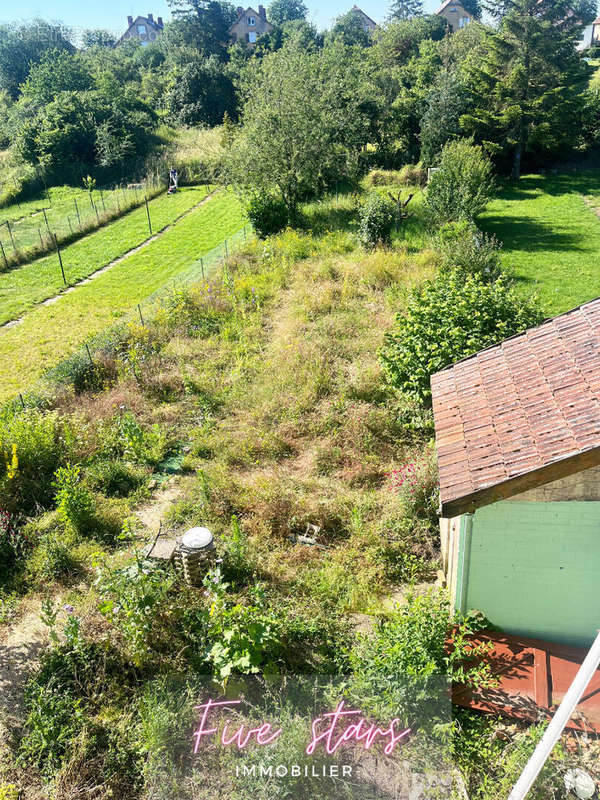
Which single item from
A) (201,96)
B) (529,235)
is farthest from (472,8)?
(529,235)

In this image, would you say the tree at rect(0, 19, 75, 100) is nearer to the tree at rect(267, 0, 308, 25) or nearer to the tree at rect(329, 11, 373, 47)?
the tree at rect(329, 11, 373, 47)

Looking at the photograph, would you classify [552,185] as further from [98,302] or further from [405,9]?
[405,9]

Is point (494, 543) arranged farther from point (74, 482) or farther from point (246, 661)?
point (74, 482)

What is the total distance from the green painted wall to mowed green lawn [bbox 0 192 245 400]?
399 inches

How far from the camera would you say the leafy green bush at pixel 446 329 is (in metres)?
9.10

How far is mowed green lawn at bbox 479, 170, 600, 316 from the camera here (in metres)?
15.5

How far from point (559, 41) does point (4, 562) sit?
32.8m

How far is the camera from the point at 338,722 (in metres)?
5.16

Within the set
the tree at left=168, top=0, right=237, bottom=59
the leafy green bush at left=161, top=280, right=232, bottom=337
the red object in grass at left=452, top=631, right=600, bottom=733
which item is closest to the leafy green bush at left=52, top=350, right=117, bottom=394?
the leafy green bush at left=161, top=280, right=232, bottom=337

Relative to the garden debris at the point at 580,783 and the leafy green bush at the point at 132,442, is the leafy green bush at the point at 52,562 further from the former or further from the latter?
the garden debris at the point at 580,783

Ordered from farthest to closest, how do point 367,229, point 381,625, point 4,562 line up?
point 367,229 → point 4,562 → point 381,625

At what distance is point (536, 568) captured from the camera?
5531mm

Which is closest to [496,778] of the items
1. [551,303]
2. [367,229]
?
[551,303]

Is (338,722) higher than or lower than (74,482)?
lower
